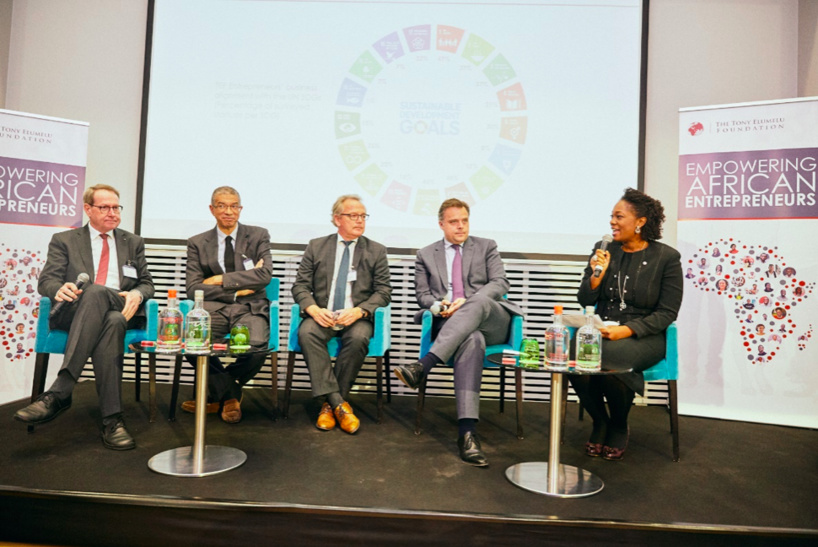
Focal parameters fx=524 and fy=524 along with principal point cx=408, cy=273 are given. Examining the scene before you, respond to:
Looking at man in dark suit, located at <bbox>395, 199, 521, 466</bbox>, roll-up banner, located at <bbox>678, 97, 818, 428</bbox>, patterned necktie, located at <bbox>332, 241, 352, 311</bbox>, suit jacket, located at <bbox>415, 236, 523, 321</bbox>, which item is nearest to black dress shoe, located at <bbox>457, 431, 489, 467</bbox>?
man in dark suit, located at <bbox>395, 199, 521, 466</bbox>

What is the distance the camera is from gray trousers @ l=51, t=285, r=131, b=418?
2.48 m

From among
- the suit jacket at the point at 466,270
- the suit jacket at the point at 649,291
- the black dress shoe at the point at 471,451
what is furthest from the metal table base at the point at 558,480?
the suit jacket at the point at 466,270

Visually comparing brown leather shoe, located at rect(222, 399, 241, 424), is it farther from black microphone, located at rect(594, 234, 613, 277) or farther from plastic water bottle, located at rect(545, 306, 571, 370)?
black microphone, located at rect(594, 234, 613, 277)

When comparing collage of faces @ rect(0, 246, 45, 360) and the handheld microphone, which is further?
collage of faces @ rect(0, 246, 45, 360)

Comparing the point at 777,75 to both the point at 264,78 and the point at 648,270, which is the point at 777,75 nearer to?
the point at 648,270

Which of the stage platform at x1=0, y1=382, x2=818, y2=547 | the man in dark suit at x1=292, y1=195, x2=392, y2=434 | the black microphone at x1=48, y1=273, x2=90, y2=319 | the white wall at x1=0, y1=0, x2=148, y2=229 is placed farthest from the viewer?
the white wall at x1=0, y1=0, x2=148, y2=229

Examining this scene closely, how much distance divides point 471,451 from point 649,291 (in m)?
1.18

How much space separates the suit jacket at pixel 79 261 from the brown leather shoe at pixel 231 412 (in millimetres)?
722

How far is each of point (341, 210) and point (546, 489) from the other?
6.32 feet

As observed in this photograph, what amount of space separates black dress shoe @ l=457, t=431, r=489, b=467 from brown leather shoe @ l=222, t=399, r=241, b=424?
1.30m

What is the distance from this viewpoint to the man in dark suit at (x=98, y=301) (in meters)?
2.47

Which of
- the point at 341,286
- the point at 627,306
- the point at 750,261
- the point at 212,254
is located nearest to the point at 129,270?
the point at 212,254

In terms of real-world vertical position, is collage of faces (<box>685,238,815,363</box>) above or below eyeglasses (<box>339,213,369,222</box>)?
below

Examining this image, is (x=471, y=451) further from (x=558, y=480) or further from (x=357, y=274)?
(x=357, y=274)
